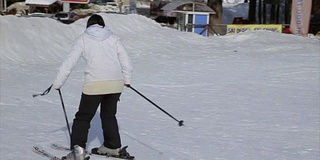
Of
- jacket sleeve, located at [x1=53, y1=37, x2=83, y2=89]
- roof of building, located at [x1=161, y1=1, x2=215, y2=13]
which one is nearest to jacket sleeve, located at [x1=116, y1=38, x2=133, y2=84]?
jacket sleeve, located at [x1=53, y1=37, x2=83, y2=89]

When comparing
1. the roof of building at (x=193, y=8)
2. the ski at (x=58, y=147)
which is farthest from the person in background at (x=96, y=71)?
the roof of building at (x=193, y=8)

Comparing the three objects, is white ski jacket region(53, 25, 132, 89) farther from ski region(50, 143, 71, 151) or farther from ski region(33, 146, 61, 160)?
ski region(50, 143, 71, 151)

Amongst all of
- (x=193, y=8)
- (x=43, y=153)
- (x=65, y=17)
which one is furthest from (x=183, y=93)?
(x=65, y=17)

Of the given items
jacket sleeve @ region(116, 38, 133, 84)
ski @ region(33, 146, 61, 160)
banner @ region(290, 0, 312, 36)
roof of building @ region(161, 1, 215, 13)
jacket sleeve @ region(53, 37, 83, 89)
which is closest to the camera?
jacket sleeve @ region(53, 37, 83, 89)

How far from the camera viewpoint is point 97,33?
17.1ft


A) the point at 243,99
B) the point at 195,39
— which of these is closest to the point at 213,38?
the point at 195,39

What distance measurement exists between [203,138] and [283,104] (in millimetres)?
3151

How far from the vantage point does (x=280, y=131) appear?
778 cm

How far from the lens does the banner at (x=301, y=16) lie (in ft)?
69.4

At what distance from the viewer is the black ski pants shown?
5.34 m

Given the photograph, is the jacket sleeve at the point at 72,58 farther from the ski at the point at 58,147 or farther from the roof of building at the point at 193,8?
the roof of building at the point at 193,8

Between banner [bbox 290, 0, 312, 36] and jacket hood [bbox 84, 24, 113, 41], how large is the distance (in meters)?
17.0

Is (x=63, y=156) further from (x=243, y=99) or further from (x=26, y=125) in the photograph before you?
(x=243, y=99)

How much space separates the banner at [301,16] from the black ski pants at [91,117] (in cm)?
1683
